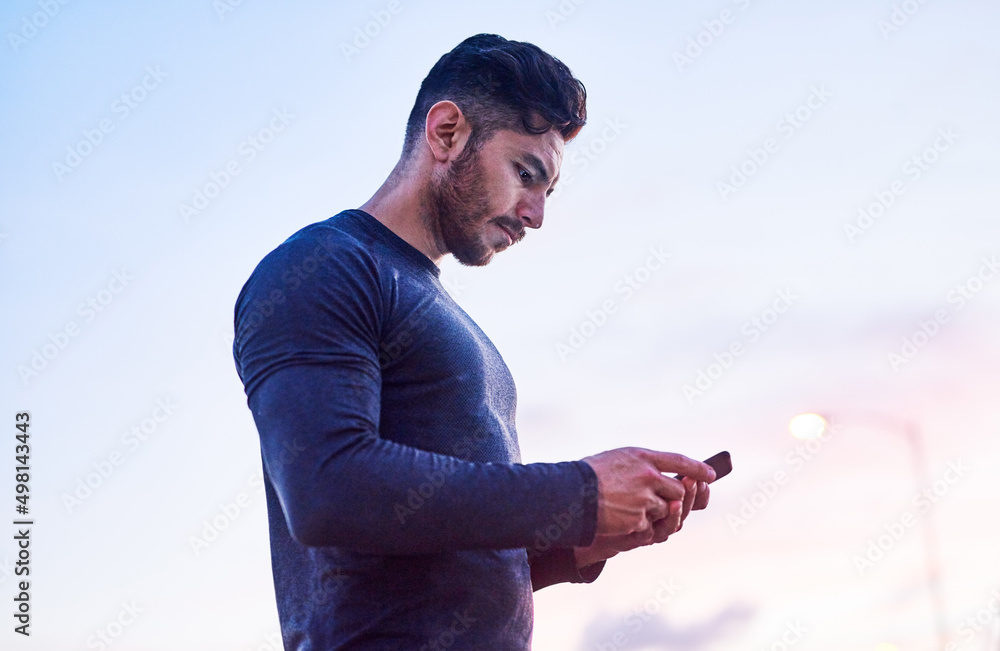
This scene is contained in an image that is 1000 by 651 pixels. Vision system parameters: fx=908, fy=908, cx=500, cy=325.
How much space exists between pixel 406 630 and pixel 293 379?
670 millimetres

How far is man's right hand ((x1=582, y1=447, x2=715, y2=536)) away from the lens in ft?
7.22

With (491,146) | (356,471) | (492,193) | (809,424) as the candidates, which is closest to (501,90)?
(491,146)

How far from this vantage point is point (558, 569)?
297cm

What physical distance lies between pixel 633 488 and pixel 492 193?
4.10ft

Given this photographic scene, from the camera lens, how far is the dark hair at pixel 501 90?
3.17 meters

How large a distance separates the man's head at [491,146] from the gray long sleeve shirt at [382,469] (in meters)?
0.53

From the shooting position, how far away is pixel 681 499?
2.35m

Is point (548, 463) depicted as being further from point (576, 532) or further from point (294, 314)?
point (294, 314)

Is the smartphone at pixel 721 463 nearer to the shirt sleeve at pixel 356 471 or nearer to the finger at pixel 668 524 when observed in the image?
the finger at pixel 668 524

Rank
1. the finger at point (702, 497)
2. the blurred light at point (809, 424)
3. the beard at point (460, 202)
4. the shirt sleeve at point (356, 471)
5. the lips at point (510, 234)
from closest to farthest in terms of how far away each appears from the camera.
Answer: the shirt sleeve at point (356, 471) → the finger at point (702, 497) → the beard at point (460, 202) → the lips at point (510, 234) → the blurred light at point (809, 424)

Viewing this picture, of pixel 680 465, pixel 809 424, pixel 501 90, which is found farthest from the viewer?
pixel 809 424

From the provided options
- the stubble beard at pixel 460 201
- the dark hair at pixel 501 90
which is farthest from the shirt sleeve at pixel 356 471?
the dark hair at pixel 501 90

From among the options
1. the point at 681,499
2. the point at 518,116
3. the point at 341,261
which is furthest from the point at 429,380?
the point at 518,116

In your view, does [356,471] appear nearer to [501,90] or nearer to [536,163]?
[536,163]
